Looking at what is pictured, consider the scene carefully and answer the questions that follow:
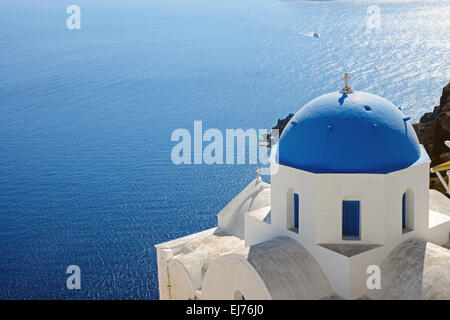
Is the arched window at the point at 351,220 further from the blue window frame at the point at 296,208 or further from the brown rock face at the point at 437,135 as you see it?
the brown rock face at the point at 437,135

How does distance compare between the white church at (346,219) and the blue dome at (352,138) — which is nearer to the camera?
the white church at (346,219)

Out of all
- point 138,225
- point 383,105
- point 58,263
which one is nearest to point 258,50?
point 138,225

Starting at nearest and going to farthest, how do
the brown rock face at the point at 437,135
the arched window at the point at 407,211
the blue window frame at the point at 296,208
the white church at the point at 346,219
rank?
the white church at the point at 346,219, the arched window at the point at 407,211, the blue window frame at the point at 296,208, the brown rock face at the point at 437,135

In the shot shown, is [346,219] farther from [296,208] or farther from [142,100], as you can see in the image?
[142,100]

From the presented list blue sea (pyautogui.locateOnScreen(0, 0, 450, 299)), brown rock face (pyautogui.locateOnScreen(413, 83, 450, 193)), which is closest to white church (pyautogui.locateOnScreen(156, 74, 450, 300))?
blue sea (pyautogui.locateOnScreen(0, 0, 450, 299))

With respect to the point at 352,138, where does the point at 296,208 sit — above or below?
below

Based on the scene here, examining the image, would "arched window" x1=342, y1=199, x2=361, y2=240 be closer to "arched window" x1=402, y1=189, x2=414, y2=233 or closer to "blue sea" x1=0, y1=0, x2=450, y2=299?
"arched window" x1=402, y1=189, x2=414, y2=233

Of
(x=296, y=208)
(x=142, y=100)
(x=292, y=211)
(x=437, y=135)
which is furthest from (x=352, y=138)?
(x=142, y=100)

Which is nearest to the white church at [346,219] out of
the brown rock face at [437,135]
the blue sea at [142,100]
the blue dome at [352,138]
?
the blue dome at [352,138]
